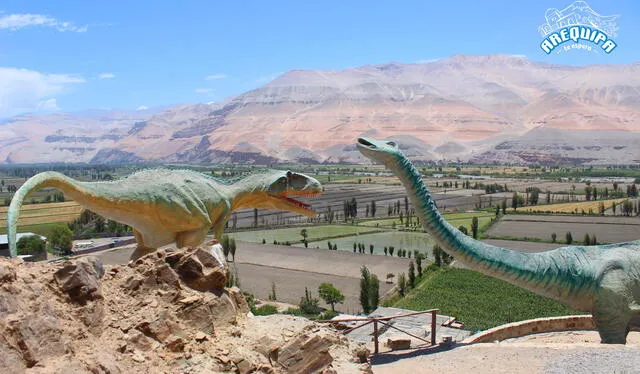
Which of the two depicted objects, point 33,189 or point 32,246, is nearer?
point 33,189

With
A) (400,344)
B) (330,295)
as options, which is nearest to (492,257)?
(400,344)

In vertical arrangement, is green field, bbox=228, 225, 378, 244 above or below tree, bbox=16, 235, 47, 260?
below

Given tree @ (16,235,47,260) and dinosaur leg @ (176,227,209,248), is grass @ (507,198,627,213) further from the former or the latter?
dinosaur leg @ (176,227,209,248)

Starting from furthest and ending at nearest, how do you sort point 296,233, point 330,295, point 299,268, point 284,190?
point 296,233, point 299,268, point 330,295, point 284,190

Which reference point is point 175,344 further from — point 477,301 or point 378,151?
point 477,301

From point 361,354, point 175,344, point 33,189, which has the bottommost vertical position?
point 361,354

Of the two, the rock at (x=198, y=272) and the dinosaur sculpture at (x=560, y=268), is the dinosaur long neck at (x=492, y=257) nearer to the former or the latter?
the dinosaur sculpture at (x=560, y=268)

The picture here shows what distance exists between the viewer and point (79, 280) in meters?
5.54

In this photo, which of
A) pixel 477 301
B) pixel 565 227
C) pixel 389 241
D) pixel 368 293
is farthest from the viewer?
pixel 565 227

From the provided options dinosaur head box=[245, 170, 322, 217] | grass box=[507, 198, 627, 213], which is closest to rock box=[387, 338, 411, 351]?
dinosaur head box=[245, 170, 322, 217]

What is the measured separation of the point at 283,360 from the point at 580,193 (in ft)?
231

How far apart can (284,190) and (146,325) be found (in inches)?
191

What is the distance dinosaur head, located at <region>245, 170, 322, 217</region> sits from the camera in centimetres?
1023

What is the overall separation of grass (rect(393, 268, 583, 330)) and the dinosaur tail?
15.1m
